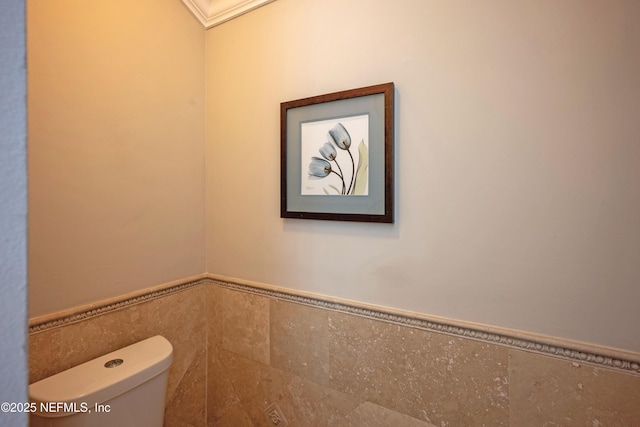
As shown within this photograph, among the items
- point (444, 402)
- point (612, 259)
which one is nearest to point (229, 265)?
point (444, 402)

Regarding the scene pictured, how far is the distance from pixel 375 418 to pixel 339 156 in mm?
930

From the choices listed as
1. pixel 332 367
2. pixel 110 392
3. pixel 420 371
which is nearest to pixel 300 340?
pixel 332 367

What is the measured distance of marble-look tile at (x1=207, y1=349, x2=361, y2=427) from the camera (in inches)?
44.8

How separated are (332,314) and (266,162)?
672 millimetres

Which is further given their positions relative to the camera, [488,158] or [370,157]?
[370,157]

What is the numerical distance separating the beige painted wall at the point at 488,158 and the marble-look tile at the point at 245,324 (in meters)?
0.17

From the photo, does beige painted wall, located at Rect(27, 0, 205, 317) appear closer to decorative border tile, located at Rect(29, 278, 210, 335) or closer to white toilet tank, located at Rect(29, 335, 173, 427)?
decorative border tile, located at Rect(29, 278, 210, 335)

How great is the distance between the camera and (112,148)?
1097 mm

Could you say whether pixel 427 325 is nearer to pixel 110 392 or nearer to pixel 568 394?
pixel 568 394

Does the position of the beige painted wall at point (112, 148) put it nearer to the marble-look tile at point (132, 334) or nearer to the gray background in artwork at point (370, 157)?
the marble-look tile at point (132, 334)

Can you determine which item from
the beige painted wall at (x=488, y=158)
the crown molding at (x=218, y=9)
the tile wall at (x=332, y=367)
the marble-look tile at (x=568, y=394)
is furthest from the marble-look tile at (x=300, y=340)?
the crown molding at (x=218, y=9)

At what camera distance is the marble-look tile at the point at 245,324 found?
1289 mm

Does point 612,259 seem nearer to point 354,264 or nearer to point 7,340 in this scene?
point 354,264

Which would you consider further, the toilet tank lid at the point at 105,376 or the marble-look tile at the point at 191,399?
the marble-look tile at the point at 191,399
